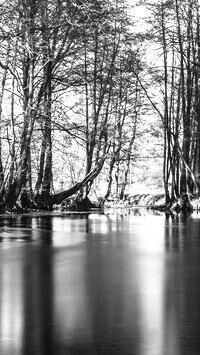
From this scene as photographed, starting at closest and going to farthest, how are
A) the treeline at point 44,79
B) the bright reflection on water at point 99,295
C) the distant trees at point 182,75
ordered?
the bright reflection on water at point 99,295, the treeline at point 44,79, the distant trees at point 182,75

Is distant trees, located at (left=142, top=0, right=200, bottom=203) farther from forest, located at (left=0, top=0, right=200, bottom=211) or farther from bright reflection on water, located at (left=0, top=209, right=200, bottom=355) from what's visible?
bright reflection on water, located at (left=0, top=209, right=200, bottom=355)

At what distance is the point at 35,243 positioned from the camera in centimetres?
1217

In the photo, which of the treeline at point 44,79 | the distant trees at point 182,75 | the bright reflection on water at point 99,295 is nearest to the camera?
the bright reflection on water at point 99,295

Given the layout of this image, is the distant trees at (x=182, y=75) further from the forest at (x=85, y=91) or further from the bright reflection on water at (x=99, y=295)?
the bright reflection on water at (x=99, y=295)

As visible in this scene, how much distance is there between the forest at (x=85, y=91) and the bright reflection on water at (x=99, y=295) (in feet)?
19.2

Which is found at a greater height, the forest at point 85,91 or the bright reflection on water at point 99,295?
the forest at point 85,91

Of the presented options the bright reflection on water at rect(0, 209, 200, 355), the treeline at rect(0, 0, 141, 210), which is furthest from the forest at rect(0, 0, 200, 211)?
the bright reflection on water at rect(0, 209, 200, 355)

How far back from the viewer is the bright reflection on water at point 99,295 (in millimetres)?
4590

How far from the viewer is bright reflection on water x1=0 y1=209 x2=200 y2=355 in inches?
181

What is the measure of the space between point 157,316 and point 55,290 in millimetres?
1765

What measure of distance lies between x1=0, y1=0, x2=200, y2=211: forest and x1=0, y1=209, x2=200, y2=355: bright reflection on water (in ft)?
19.2

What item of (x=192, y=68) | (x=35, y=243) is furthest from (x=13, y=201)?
(x=192, y=68)

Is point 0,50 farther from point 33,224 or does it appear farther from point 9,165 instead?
point 33,224

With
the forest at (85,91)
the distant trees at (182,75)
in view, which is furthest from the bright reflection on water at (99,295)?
the distant trees at (182,75)
